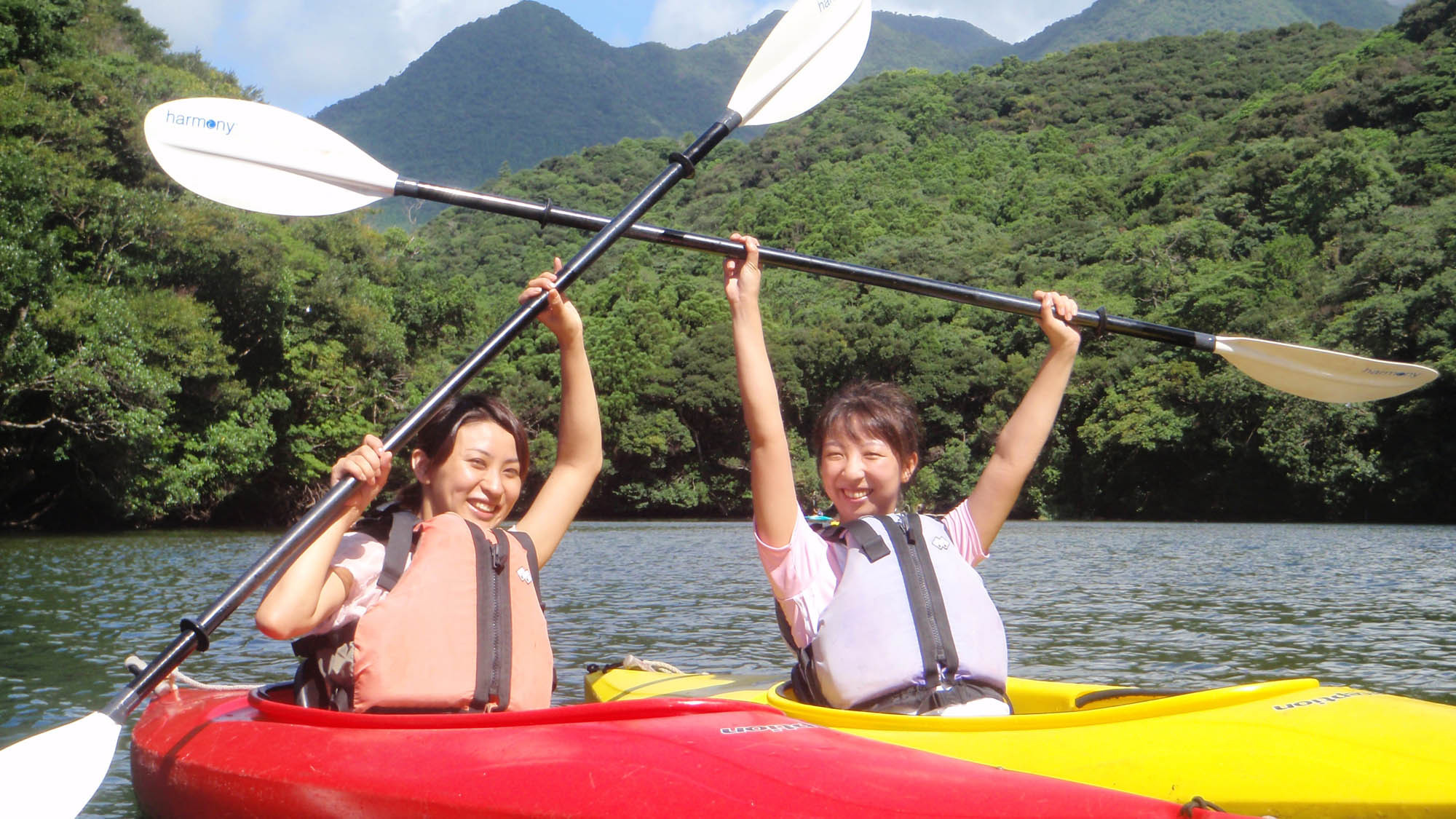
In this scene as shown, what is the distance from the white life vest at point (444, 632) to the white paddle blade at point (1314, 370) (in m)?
2.80

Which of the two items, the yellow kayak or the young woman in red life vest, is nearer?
the yellow kayak

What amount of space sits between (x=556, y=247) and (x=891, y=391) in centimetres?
4783

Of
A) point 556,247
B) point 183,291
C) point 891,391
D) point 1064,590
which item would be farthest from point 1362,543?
point 556,247

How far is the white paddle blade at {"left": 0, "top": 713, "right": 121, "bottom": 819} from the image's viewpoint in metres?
2.67

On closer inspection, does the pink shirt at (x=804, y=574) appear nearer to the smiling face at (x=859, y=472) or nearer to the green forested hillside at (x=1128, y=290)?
Result: the smiling face at (x=859, y=472)

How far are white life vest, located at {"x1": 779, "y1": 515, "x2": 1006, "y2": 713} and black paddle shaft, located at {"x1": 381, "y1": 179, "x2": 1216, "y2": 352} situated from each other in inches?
41.7

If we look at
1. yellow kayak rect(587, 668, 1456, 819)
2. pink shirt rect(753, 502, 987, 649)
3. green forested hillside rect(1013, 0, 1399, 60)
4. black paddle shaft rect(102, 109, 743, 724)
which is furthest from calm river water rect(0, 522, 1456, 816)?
green forested hillside rect(1013, 0, 1399, 60)

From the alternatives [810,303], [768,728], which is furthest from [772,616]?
[810,303]

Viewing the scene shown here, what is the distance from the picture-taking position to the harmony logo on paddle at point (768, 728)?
214 cm

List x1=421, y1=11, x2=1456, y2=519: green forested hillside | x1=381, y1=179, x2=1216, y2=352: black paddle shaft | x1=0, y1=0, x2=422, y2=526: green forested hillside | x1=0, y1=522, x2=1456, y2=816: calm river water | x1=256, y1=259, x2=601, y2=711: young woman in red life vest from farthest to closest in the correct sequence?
x1=421, y1=11, x2=1456, y2=519: green forested hillside < x1=0, y1=0, x2=422, y2=526: green forested hillside < x1=0, y1=522, x2=1456, y2=816: calm river water < x1=381, y1=179, x2=1216, y2=352: black paddle shaft < x1=256, y1=259, x2=601, y2=711: young woman in red life vest

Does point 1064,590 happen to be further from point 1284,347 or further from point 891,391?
point 891,391

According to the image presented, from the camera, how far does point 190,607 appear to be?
8609 mm

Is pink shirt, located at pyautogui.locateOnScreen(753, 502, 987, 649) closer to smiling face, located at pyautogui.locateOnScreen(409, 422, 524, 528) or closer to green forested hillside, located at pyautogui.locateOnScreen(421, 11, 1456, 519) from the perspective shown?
smiling face, located at pyautogui.locateOnScreen(409, 422, 524, 528)

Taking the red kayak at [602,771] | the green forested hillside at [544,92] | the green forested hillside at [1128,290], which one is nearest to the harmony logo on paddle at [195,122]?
the red kayak at [602,771]
